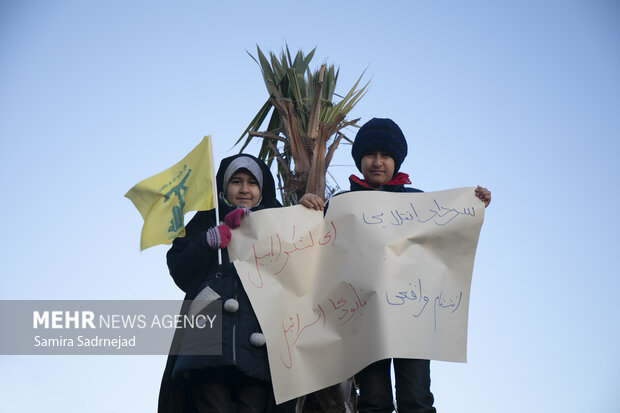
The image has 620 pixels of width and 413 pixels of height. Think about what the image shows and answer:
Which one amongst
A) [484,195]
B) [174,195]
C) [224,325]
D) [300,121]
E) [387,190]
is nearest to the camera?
[224,325]

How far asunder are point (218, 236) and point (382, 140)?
132cm

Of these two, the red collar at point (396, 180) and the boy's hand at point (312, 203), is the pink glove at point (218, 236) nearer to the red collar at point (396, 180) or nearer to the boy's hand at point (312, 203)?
the boy's hand at point (312, 203)

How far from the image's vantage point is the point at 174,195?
193 inches

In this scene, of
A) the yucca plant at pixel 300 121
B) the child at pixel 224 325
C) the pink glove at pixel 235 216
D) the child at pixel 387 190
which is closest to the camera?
the child at pixel 387 190

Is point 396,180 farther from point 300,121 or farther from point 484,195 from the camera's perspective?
point 300,121

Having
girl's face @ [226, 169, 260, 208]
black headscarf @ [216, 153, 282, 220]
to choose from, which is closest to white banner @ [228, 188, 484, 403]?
girl's face @ [226, 169, 260, 208]

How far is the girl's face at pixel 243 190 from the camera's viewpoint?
4754mm

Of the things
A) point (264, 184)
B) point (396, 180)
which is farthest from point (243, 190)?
point (396, 180)

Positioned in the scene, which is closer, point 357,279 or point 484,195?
point 357,279

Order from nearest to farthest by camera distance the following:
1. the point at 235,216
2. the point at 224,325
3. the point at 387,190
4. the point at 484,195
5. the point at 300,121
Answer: the point at 224,325 < the point at 484,195 < the point at 235,216 < the point at 387,190 < the point at 300,121

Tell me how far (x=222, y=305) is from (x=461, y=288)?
4.65 ft

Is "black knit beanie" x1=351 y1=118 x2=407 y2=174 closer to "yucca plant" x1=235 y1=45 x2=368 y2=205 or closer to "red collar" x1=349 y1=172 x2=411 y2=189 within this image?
"red collar" x1=349 y1=172 x2=411 y2=189

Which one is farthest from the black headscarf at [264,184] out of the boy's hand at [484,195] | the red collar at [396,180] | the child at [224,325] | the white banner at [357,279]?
the boy's hand at [484,195]

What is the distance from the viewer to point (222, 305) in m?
4.14
